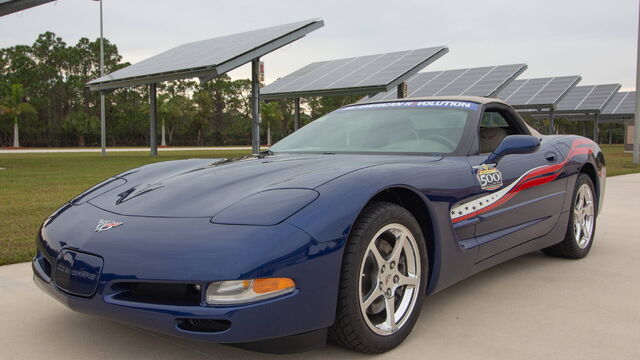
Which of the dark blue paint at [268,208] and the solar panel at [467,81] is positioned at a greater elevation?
the solar panel at [467,81]

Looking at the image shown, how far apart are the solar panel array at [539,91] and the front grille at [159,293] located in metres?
25.9

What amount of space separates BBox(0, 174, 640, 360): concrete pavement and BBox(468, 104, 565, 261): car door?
325 millimetres

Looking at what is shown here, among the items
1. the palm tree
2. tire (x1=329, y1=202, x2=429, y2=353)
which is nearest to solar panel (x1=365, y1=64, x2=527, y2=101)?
tire (x1=329, y1=202, x2=429, y2=353)

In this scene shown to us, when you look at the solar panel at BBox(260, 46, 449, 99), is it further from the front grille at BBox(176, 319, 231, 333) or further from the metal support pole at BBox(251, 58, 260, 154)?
the front grille at BBox(176, 319, 231, 333)

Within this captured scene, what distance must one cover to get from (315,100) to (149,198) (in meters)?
69.5

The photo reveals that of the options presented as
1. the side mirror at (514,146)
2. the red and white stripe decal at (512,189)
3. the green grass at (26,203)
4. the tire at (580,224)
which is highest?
the side mirror at (514,146)

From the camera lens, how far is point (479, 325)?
2777 mm

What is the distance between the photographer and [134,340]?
2547 millimetres

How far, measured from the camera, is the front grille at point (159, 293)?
2.02 m

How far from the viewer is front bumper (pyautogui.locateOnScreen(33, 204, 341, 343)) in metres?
1.97

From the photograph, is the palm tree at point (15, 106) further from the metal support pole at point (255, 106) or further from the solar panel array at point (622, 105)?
the solar panel array at point (622, 105)

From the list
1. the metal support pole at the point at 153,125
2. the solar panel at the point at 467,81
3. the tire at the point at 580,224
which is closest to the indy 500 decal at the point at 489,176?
the tire at the point at 580,224

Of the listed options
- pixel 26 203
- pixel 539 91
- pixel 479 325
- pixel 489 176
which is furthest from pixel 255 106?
pixel 479 325

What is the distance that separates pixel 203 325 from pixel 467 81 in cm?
2382
